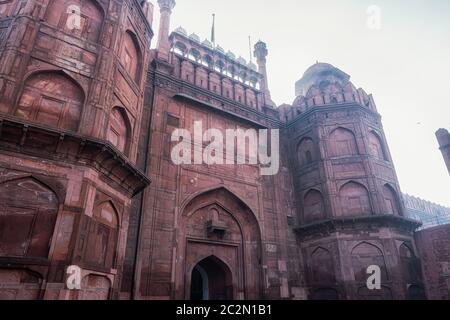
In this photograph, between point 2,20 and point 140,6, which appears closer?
point 2,20

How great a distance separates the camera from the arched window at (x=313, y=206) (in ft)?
49.2

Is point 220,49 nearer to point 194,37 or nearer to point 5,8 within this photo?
point 194,37

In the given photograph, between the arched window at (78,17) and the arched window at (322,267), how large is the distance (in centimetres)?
1232

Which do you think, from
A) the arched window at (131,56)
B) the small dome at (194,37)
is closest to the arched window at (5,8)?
the arched window at (131,56)

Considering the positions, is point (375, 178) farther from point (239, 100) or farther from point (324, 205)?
point (239, 100)

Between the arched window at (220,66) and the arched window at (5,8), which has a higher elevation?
the arched window at (220,66)

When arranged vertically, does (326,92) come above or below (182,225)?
above

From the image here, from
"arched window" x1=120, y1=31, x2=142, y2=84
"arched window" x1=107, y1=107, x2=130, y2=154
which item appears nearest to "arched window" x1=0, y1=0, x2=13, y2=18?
"arched window" x1=120, y1=31, x2=142, y2=84

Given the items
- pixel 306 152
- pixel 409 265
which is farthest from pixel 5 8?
pixel 409 265

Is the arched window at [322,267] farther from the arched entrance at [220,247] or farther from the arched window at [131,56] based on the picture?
the arched window at [131,56]
